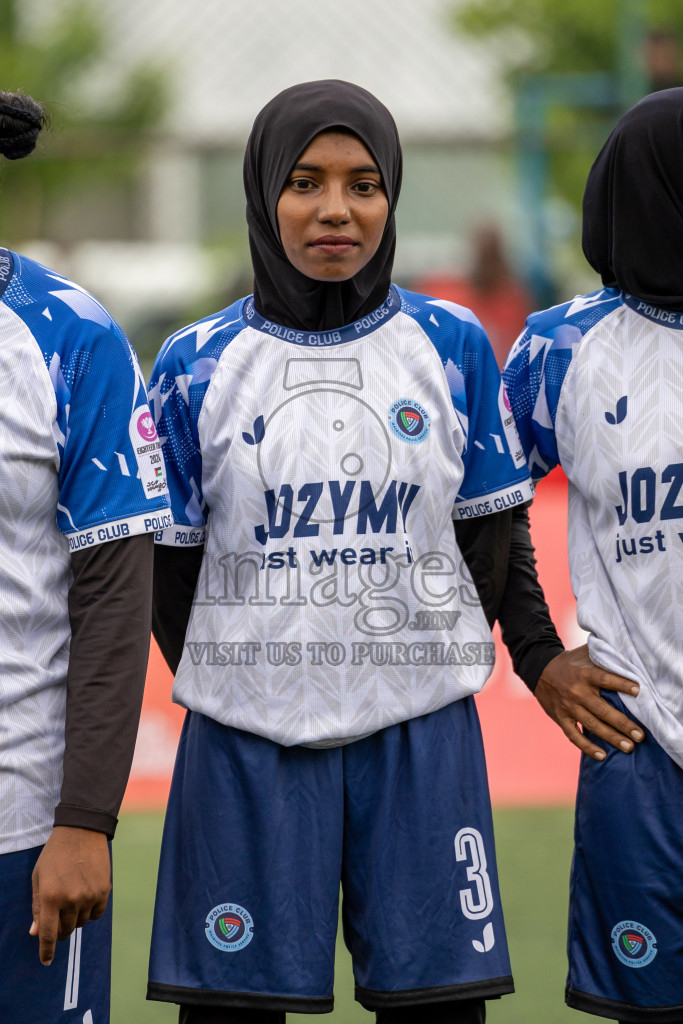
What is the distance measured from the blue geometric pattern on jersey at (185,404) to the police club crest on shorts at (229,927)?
0.70 meters

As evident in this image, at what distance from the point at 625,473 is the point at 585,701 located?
1.42 ft

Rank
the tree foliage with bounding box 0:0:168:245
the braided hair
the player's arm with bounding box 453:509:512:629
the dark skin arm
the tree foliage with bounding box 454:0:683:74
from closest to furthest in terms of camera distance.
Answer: the braided hair, the dark skin arm, the player's arm with bounding box 453:509:512:629, the tree foliage with bounding box 0:0:168:245, the tree foliage with bounding box 454:0:683:74

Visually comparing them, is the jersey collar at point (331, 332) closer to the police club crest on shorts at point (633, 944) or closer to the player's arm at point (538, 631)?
the player's arm at point (538, 631)

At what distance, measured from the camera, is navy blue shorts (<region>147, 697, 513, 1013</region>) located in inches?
95.7

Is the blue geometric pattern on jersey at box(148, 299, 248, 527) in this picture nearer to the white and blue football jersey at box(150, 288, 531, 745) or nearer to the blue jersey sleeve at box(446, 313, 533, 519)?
the white and blue football jersey at box(150, 288, 531, 745)

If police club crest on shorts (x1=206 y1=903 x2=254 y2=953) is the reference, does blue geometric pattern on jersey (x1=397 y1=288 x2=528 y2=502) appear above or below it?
above

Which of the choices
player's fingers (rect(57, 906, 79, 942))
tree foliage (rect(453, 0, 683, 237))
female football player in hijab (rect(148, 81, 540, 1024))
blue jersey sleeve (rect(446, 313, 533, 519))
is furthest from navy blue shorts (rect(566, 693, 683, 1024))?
tree foliage (rect(453, 0, 683, 237))

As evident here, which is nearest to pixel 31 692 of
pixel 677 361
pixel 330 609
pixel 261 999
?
pixel 330 609

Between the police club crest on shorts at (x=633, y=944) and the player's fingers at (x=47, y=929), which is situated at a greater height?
the player's fingers at (x=47, y=929)

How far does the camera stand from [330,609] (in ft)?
8.02

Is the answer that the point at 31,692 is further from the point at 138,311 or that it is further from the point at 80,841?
the point at 138,311

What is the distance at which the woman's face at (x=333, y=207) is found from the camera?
7.99 ft

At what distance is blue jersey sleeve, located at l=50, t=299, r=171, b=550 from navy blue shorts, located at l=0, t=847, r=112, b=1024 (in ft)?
1.65

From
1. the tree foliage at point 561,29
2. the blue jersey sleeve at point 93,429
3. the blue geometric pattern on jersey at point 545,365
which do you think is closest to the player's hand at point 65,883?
the blue jersey sleeve at point 93,429
